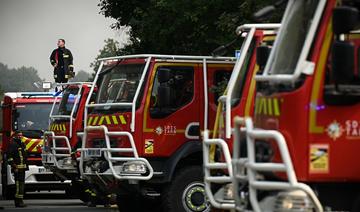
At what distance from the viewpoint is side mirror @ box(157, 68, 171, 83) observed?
49.4 ft

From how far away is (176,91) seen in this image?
50.7 feet

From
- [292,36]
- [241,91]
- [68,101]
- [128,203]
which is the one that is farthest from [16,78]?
[292,36]

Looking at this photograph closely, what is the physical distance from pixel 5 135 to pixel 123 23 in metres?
6.32

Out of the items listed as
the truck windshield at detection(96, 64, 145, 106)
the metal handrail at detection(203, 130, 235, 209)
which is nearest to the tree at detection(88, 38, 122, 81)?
the truck windshield at detection(96, 64, 145, 106)

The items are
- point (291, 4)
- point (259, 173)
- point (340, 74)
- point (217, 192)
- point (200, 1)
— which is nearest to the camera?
point (340, 74)

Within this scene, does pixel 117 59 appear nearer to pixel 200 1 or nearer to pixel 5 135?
pixel 200 1

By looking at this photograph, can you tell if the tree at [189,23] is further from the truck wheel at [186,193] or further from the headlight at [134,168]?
the headlight at [134,168]

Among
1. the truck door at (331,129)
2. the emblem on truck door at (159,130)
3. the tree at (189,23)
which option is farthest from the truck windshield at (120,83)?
the truck door at (331,129)

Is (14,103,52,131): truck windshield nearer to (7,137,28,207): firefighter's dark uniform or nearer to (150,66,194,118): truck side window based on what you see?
(7,137,28,207): firefighter's dark uniform

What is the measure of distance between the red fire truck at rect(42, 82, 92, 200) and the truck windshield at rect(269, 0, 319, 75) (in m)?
10.7

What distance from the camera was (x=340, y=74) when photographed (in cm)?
754

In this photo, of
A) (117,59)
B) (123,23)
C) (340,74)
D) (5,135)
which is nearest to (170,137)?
(117,59)

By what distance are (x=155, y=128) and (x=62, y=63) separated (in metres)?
12.0

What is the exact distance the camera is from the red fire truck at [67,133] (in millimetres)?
19203
